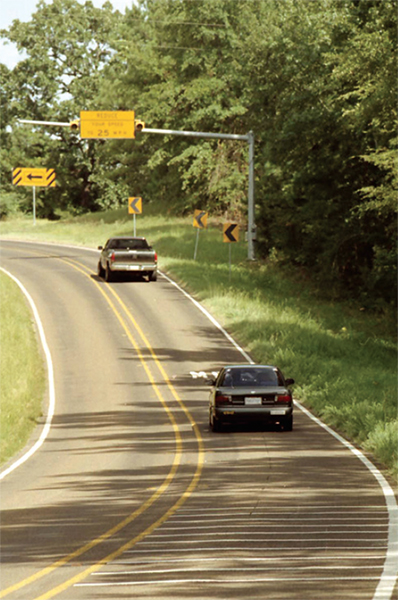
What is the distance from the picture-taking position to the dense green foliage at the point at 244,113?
44.9 metres

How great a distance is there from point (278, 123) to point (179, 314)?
14.5 meters

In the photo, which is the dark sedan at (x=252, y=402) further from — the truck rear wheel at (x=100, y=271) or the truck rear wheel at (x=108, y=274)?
the truck rear wheel at (x=100, y=271)

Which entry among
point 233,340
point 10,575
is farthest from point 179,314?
point 10,575

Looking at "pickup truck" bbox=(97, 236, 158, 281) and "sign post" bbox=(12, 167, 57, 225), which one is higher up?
"sign post" bbox=(12, 167, 57, 225)

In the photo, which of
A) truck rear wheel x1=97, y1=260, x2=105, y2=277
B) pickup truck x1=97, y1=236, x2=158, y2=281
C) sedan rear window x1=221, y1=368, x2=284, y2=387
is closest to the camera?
sedan rear window x1=221, y1=368, x2=284, y2=387

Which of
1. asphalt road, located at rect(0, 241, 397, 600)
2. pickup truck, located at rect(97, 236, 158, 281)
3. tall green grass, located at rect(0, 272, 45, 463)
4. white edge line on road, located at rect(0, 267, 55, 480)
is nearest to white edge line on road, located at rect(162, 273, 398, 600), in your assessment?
asphalt road, located at rect(0, 241, 397, 600)

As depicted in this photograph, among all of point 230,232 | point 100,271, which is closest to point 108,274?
point 100,271

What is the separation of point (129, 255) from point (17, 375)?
16431 millimetres

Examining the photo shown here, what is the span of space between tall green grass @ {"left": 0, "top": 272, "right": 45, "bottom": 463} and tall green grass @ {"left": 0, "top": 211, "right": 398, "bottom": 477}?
7808mm

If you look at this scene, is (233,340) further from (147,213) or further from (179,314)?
(147,213)

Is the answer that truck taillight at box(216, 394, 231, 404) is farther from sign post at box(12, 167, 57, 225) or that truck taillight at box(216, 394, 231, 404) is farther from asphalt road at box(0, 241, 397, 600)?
sign post at box(12, 167, 57, 225)

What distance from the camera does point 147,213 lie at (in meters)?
85.9

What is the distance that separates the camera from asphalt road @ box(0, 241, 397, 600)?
32.3ft

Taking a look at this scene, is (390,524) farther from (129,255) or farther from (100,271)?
(100,271)
